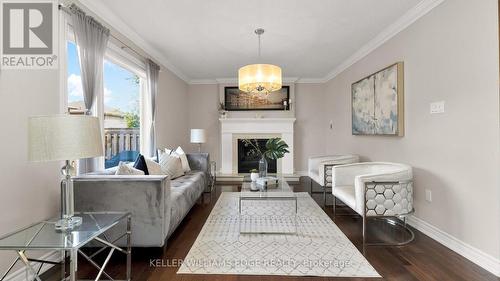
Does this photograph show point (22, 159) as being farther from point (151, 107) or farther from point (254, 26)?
point (254, 26)

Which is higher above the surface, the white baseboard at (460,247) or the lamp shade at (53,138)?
the lamp shade at (53,138)

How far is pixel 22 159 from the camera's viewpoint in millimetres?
1915

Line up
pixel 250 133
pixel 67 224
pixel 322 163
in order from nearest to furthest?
pixel 67 224, pixel 322 163, pixel 250 133

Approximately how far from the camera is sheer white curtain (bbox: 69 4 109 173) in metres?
2.46

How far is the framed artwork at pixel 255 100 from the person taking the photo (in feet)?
20.9

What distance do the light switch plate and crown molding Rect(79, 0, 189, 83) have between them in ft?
12.6

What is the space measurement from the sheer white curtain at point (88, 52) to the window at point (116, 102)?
0.51 feet

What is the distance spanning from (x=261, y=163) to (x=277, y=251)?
1.54m

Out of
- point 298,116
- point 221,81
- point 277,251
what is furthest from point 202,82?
point 277,251

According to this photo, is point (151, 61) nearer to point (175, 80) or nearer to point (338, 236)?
point (175, 80)

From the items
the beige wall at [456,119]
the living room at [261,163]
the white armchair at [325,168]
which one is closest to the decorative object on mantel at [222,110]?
the living room at [261,163]

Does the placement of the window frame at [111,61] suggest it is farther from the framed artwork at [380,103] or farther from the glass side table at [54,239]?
the framed artwork at [380,103]

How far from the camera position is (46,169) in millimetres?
2141

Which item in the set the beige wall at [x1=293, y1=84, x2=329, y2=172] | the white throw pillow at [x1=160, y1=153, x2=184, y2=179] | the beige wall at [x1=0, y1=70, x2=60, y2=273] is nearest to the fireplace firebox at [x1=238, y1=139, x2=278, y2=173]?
the beige wall at [x1=293, y1=84, x2=329, y2=172]
